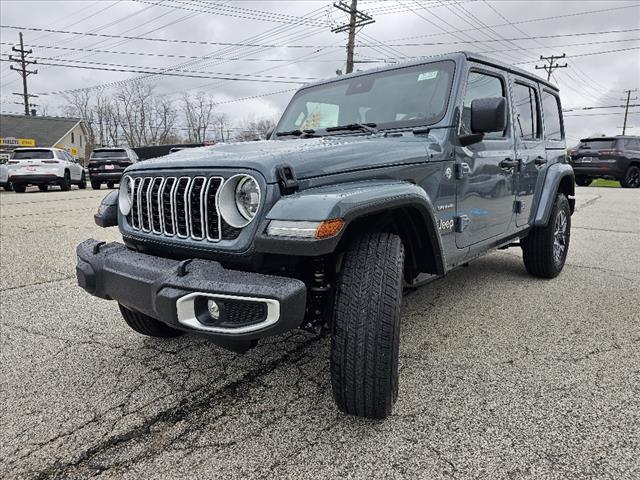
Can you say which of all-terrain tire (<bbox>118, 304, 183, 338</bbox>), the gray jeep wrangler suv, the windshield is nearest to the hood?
the gray jeep wrangler suv

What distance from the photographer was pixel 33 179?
1645cm

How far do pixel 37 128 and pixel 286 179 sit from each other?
53.2 m

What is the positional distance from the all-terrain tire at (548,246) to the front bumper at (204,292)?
333 centimetres

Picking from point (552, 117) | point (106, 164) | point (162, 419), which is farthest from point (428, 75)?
point (106, 164)

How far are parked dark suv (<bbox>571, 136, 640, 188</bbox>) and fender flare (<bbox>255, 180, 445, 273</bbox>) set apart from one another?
16.4m

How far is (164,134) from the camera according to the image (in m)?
65.0

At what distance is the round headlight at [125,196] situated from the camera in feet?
8.74

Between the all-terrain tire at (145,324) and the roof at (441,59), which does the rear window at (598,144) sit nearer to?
the roof at (441,59)

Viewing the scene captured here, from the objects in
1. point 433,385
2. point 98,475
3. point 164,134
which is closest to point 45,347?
point 98,475

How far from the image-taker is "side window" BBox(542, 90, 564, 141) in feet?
15.0

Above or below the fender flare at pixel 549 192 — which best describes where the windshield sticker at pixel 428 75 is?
above

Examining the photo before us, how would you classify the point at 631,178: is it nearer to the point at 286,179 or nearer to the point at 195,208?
the point at 286,179

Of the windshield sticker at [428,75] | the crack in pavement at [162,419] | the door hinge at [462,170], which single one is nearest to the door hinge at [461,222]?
the door hinge at [462,170]

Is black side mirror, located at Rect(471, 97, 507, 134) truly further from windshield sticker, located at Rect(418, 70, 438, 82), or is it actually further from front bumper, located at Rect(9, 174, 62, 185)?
front bumper, located at Rect(9, 174, 62, 185)
